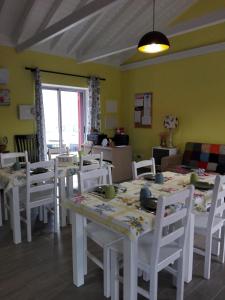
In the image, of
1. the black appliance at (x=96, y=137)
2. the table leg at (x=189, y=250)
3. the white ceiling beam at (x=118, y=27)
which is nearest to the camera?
the table leg at (x=189, y=250)

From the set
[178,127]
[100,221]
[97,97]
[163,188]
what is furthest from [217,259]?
[97,97]

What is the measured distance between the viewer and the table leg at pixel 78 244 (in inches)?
76.1

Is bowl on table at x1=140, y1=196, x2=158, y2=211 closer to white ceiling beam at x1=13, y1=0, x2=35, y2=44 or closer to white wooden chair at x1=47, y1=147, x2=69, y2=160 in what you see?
white wooden chair at x1=47, y1=147, x2=69, y2=160

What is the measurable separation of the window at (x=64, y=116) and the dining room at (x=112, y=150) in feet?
0.08

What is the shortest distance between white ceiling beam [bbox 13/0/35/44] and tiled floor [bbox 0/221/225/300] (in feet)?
10.9

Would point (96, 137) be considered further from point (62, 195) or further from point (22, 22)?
point (22, 22)

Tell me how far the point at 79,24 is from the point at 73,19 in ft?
4.28

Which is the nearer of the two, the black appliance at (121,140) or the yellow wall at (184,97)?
the yellow wall at (184,97)

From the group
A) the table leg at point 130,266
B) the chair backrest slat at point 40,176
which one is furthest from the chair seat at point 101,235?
the chair backrest slat at point 40,176

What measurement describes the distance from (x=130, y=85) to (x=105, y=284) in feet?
16.2

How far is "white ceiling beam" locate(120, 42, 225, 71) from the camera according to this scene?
4441 mm

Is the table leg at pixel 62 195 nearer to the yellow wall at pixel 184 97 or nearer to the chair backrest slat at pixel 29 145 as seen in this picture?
the chair backrest slat at pixel 29 145

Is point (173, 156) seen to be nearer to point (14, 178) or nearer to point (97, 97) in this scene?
point (97, 97)

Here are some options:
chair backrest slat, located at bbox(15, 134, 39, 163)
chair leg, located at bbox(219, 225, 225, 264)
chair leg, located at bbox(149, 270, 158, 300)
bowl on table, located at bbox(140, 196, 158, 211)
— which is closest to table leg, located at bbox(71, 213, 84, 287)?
bowl on table, located at bbox(140, 196, 158, 211)
